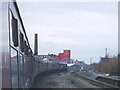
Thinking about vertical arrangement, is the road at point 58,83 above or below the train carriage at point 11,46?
below

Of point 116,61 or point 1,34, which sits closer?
point 1,34

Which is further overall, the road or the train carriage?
the road

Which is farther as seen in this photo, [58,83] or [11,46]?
[58,83]

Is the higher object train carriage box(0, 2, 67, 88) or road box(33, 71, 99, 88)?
train carriage box(0, 2, 67, 88)

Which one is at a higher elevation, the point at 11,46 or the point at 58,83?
the point at 11,46

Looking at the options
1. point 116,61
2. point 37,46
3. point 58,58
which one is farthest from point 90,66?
point 116,61

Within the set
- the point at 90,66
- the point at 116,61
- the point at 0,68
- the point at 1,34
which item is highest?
the point at 1,34

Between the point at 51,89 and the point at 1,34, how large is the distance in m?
13.7

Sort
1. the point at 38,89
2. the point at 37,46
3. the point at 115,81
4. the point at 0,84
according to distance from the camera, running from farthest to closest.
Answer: the point at 37,46 → the point at 115,81 → the point at 38,89 → the point at 0,84

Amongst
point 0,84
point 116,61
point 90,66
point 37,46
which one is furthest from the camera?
point 90,66

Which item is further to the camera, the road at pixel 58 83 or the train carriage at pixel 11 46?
the road at pixel 58 83

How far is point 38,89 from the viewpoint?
583 inches

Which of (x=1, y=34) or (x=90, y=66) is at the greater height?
(x=1, y=34)

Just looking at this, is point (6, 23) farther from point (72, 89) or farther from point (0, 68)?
point (72, 89)
